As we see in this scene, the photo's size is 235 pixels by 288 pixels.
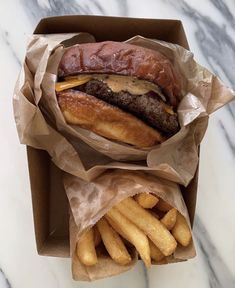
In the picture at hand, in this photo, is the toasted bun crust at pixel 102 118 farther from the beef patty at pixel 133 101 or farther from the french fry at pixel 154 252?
the french fry at pixel 154 252

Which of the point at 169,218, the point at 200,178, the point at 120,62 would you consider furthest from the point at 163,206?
the point at 120,62

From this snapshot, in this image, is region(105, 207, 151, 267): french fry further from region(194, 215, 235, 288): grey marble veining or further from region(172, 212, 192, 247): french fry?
region(194, 215, 235, 288): grey marble veining

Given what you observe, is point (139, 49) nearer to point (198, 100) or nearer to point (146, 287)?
point (198, 100)

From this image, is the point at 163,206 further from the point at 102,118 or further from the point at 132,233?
the point at 102,118

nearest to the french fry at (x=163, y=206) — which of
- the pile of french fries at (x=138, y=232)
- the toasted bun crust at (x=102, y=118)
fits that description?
the pile of french fries at (x=138, y=232)

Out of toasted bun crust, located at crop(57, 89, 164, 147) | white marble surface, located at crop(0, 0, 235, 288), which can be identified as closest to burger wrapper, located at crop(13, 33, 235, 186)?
toasted bun crust, located at crop(57, 89, 164, 147)

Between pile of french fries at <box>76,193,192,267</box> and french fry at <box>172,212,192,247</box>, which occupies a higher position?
pile of french fries at <box>76,193,192,267</box>
